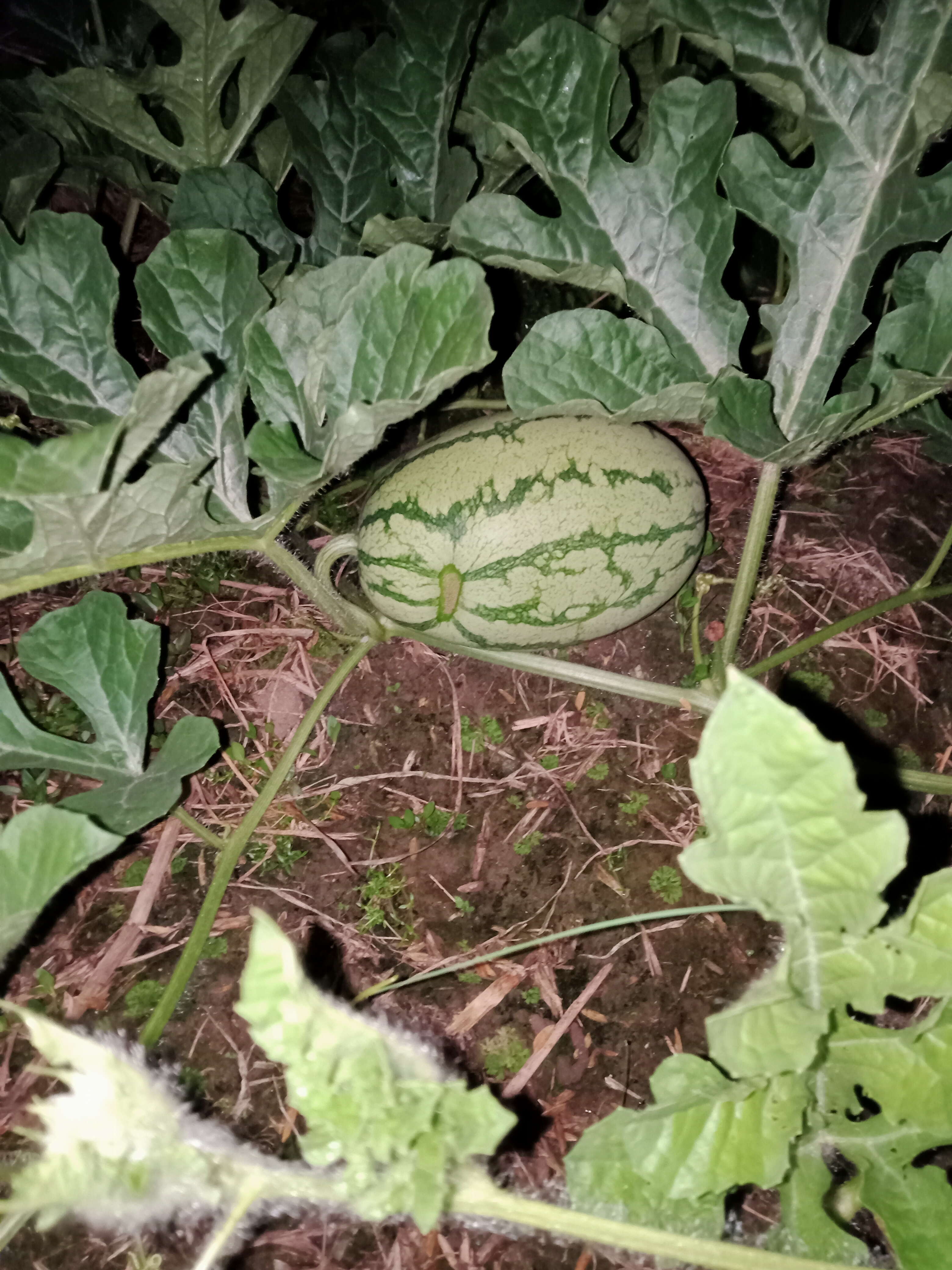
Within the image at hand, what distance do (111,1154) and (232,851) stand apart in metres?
0.57

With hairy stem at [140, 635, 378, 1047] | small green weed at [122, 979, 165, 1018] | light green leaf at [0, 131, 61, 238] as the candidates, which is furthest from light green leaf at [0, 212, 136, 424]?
small green weed at [122, 979, 165, 1018]

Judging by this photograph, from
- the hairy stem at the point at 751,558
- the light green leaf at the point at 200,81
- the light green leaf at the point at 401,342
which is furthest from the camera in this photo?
the hairy stem at the point at 751,558

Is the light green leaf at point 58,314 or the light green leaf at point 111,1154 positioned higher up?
the light green leaf at point 58,314

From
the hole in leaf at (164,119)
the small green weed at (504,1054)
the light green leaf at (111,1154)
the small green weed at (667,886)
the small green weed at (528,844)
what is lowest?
the small green weed at (504,1054)

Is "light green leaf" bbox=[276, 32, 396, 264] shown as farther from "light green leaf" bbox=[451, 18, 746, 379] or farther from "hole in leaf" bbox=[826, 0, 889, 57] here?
"hole in leaf" bbox=[826, 0, 889, 57]

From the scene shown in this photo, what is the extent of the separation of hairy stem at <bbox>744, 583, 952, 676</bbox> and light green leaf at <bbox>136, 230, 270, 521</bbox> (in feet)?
2.95

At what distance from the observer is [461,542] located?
1.33 m

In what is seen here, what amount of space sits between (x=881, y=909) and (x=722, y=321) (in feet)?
2.68

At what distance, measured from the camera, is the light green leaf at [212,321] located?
1100mm

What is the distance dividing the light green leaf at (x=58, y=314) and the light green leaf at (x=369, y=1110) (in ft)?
2.68

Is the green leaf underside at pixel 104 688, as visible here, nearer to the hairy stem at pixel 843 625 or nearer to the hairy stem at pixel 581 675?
the hairy stem at pixel 581 675

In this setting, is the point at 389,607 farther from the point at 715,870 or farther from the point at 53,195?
the point at 53,195

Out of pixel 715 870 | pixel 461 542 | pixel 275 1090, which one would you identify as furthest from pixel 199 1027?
pixel 715 870

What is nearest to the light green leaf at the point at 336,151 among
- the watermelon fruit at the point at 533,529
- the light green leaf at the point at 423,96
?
the light green leaf at the point at 423,96
